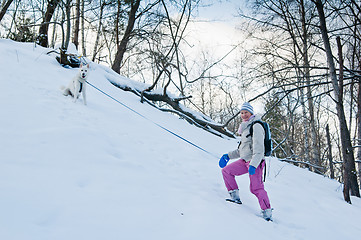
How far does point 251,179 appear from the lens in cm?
273

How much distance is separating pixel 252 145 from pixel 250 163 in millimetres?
279

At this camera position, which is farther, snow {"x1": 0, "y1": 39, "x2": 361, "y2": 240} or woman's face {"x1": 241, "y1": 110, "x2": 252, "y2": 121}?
woman's face {"x1": 241, "y1": 110, "x2": 252, "y2": 121}

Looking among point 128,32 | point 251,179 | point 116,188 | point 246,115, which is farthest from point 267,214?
point 128,32

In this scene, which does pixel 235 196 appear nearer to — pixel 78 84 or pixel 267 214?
pixel 267 214

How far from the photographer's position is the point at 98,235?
5.20 feet

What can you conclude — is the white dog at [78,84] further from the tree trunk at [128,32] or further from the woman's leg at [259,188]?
the tree trunk at [128,32]

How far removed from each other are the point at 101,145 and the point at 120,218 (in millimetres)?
1639

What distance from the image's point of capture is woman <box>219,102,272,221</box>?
8.59ft

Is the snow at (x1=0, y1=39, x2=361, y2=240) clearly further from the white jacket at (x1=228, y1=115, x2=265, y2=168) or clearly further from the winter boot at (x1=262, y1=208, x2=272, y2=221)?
the white jacket at (x1=228, y1=115, x2=265, y2=168)

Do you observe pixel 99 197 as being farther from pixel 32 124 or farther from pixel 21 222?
pixel 32 124

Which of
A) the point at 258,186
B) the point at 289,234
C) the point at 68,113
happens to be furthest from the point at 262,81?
the point at 68,113

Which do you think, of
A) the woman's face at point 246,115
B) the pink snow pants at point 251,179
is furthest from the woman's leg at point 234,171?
the woman's face at point 246,115

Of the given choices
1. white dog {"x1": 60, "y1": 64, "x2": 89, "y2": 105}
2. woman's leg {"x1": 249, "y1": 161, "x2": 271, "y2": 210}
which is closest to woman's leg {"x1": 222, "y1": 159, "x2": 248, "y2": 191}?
woman's leg {"x1": 249, "y1": 161, "x2": 271, "y2": 210}

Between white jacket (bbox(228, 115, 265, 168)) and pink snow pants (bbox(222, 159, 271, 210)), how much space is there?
A: 12 cm
